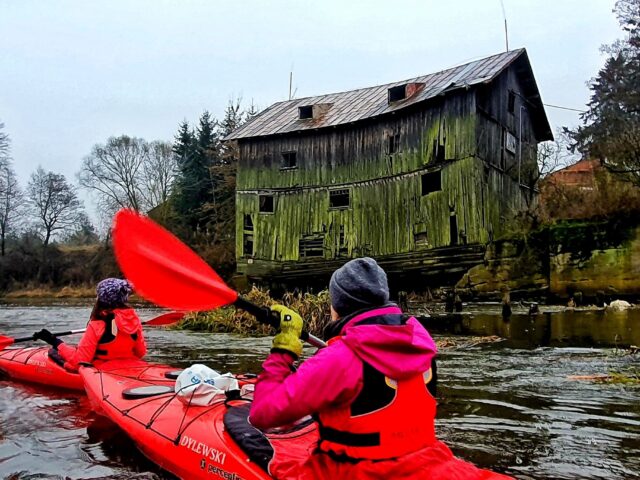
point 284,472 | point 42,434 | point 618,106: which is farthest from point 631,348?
point 618,106

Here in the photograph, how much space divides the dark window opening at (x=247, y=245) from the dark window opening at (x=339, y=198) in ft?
13.8

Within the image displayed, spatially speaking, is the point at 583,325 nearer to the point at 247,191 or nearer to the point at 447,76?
the point at 447,76

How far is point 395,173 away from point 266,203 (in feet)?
20.8

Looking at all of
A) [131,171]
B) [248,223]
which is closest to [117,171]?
[131,171]

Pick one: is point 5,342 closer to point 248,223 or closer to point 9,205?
point 248,223

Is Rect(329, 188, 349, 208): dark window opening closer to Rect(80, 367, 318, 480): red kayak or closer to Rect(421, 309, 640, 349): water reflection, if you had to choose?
Rect(421, 309, 640, 349): water reflection

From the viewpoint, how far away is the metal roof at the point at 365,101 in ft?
67.7

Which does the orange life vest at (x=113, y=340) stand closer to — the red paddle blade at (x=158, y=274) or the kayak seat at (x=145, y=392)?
the kayak seat at (x=145, y=392)

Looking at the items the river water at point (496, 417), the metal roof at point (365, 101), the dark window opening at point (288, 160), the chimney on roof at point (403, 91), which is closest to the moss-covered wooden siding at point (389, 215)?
the dark window opening at point (288, 160)

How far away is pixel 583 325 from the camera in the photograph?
14.8m

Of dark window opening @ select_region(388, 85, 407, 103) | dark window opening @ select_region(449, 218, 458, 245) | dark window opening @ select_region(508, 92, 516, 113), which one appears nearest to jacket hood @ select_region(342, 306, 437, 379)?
dark window opening @ select_region(449, 218, 458, 245)

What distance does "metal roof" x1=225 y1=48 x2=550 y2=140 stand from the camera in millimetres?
20641

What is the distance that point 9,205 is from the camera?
49.9 metres

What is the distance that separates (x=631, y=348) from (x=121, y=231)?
30.6ft
